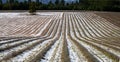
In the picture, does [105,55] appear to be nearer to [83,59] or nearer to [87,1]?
[83,59]

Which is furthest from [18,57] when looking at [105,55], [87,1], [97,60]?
[87,1]

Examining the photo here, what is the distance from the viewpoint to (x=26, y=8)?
405 ft

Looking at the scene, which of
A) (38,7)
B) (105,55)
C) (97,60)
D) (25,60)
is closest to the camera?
(25,60)

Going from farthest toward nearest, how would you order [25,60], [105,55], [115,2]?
[115,2] → [105,55] → [25,60]

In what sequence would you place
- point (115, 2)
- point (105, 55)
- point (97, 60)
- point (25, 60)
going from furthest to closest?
point (115, 2) < point (105, 55) < point (97, 60) < point (25, 60)

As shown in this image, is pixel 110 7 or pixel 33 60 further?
pixel 110 7

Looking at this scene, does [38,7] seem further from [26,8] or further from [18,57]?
[18,57]

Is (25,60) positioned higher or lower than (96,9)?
higher

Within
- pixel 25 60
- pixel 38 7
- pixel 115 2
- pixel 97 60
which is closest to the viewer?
pixel 25 60

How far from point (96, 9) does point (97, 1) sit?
32.3 m

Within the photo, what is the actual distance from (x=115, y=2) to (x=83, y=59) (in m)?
137

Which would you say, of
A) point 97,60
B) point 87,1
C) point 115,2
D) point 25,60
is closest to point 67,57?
point 97,60

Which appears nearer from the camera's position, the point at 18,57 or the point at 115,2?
the point at 18,57

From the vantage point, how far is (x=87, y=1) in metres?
164
